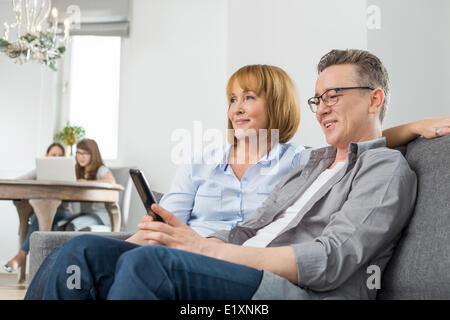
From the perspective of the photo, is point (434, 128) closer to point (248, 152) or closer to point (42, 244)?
point (248, 152)

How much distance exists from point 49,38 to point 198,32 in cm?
135

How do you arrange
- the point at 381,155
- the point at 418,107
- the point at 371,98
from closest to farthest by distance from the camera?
the point at 381,155
the point at 371,98
the point at 418,107

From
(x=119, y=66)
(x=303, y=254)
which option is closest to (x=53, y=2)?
(x=119, y=66)

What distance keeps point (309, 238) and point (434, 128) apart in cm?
38

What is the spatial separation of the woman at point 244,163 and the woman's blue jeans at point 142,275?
1.77ft

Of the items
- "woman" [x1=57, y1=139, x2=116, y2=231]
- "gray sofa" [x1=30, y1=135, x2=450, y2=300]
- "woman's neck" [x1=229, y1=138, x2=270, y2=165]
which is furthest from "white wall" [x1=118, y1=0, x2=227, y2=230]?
"gray sofa" [x1=30, y1=135, x2=450, y2=300]

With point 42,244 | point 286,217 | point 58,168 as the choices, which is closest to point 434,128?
point 286,217

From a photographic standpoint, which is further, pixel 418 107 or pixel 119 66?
pixel 119 66

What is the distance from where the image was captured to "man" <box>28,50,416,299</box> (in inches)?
→ 30.9

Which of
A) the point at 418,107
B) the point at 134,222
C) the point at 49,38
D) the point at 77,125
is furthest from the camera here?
the point at 77,125

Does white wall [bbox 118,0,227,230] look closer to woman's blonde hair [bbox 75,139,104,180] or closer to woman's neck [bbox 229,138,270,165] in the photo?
woman's blonde hair [bbox 75,139,104,180]

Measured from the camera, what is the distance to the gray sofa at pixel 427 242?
88cm
